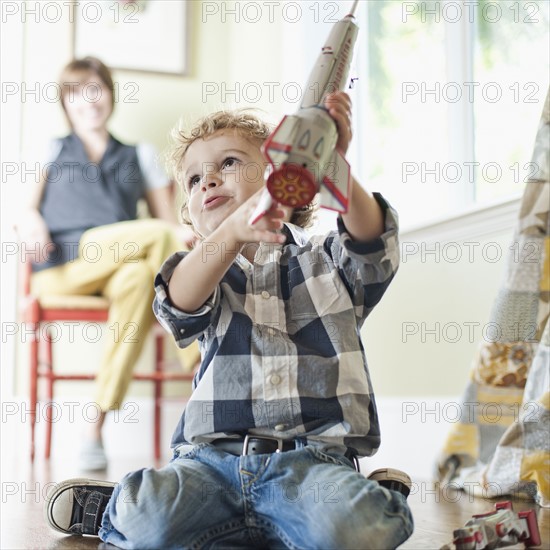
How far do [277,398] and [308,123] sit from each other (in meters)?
0.32

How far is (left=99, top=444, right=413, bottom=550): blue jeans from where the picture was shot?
805 mm

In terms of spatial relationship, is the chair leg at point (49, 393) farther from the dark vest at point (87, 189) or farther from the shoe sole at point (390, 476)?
the shoe sole at point (390, 476)

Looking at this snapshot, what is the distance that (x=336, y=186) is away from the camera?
749 millimetres

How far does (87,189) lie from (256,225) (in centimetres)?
210

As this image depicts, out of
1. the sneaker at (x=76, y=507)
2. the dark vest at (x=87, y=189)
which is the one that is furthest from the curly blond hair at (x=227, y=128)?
the dark vest at (x=87, y=189)

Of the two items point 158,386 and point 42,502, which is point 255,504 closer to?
point 42,502

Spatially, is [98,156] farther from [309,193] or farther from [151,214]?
[309,193]

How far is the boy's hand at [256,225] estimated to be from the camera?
0.78m

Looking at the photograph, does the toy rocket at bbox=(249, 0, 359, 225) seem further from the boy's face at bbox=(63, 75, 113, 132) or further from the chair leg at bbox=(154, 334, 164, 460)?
the boy's face at bbox=(63, 75, 113, 132)

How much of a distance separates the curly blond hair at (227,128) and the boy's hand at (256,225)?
20cm

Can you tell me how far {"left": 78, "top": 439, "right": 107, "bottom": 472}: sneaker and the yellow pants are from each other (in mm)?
102

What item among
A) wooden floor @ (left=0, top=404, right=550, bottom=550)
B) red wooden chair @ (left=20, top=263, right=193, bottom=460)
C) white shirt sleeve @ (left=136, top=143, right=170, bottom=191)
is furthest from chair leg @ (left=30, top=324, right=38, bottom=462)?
white shirt sleeve @ (left=136, top=143, right=170, bottom=191)

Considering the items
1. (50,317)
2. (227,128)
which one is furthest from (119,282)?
(227,128)

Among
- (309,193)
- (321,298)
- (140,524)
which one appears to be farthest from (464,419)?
(309,193)
